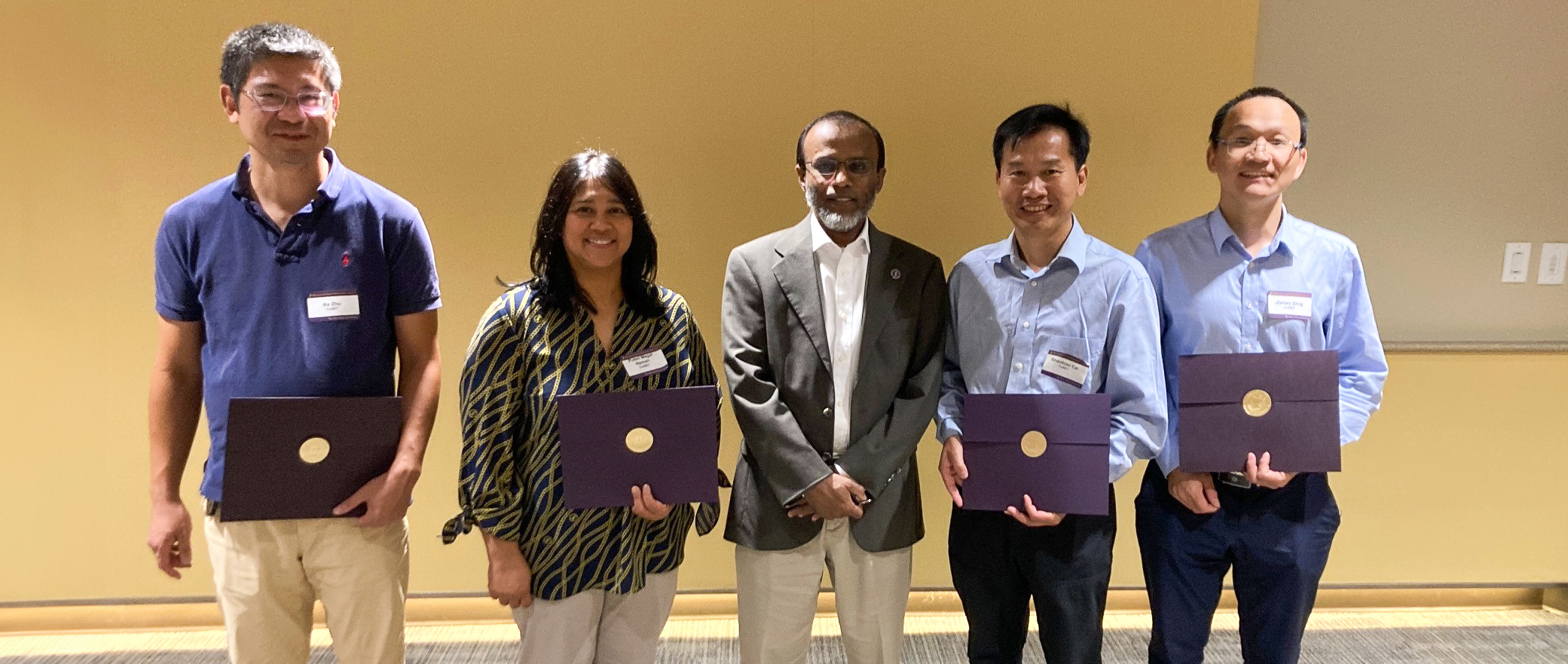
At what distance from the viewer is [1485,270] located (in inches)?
128

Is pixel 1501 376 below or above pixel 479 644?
above

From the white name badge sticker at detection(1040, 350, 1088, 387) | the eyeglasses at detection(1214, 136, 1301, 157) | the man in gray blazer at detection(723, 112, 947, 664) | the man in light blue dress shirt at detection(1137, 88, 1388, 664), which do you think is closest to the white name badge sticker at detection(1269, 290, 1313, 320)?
the man in light blue dress shirt at detection(1137, 88, 1388, 664)

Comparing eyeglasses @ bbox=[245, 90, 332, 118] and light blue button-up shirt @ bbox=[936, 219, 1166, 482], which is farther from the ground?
eyeglasses @ bbox=[245, 90, 332, 118]

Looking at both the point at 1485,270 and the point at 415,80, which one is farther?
the point at 1485,270

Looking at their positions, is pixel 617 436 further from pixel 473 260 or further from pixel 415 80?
pixel 415 80

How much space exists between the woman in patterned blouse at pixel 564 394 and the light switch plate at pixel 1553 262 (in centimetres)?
337

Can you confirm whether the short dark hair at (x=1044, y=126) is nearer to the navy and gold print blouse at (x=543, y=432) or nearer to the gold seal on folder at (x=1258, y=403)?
the gold seal on folder at (x=1258, y=403)

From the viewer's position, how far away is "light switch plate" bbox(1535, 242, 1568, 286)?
322 centimetres

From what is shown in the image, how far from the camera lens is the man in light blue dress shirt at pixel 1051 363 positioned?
1.98 m

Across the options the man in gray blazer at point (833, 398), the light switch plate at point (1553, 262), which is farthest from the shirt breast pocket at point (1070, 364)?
the light switch plate at point (1553, 262)

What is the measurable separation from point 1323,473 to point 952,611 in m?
1.62

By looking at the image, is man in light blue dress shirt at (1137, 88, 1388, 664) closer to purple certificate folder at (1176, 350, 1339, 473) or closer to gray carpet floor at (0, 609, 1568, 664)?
purple certificate folder at (1176, 350, 1339, 473)

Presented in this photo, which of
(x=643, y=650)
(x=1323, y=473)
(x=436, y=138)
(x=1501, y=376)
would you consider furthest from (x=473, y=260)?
(x=1501, y=376)

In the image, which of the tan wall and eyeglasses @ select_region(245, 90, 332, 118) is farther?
the tan wall
